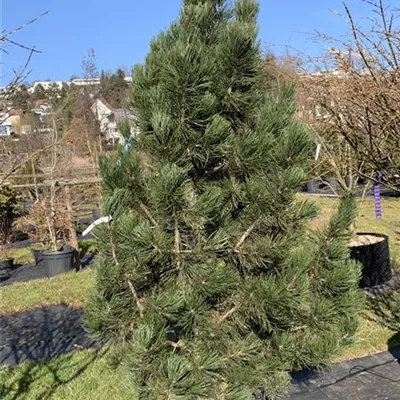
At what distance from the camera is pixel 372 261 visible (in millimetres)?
5770

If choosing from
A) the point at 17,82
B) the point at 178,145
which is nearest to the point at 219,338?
the point at 178,145

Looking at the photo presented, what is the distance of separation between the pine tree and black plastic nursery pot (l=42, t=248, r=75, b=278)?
6372 millimetres

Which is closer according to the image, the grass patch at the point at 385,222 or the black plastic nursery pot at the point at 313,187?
the grass patch at the point at 385,222

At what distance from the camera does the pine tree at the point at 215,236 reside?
6.06ft

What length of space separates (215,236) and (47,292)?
5.60 metres

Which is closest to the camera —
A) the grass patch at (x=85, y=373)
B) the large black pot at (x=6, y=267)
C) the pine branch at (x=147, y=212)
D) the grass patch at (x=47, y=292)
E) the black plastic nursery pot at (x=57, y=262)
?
the pine branch at (x=147, y=212)

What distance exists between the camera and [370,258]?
577cm

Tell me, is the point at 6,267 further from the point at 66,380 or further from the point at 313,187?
the point at 313,187

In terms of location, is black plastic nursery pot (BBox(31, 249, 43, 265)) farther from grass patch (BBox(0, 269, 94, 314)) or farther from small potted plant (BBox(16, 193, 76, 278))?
grass patch (BBox(0, 269, 94, 314))

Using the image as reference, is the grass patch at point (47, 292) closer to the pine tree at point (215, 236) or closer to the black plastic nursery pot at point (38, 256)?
the black plastic nursery pot at point (38, 256)

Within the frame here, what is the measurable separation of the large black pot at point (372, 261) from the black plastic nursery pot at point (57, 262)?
15.6 ft

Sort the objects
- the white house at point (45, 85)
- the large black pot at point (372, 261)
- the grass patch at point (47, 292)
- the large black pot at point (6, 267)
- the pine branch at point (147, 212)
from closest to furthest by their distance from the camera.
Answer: the pine branch at point (147, 212), the white house at point (45, 85), the large black pot at point (372, 261), the grass patch at point (47, 292), the large black pot at point (6, 267)

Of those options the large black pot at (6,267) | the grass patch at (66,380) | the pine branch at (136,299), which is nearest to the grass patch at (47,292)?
the large black pot at (6,267)

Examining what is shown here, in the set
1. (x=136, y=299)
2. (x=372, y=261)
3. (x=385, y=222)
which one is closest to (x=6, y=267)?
(x=372, y=261)
